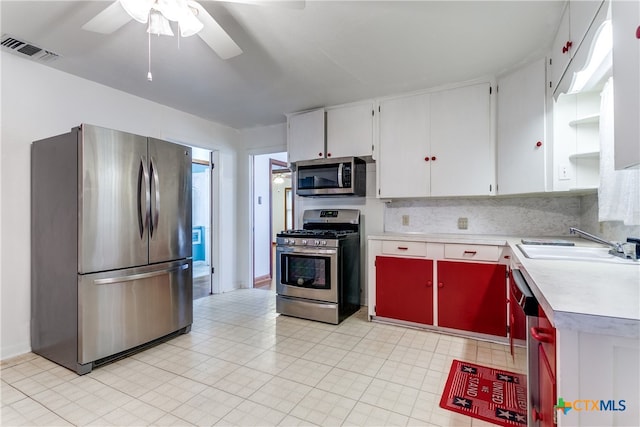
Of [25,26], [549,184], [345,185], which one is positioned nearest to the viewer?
[25,26]

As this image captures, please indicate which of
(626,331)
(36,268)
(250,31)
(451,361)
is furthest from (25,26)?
(451,361)

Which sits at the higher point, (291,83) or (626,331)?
(291,83)

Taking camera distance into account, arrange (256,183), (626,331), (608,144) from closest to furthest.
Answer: (626,331) < (608,144) < (256,183)

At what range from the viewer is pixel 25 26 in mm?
1986

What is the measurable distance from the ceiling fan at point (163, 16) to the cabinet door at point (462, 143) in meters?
1.91

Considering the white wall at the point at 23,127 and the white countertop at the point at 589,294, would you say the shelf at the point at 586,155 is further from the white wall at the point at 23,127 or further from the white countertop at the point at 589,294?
the white wall at the point at 23,127

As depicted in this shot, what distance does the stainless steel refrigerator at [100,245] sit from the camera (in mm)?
2102

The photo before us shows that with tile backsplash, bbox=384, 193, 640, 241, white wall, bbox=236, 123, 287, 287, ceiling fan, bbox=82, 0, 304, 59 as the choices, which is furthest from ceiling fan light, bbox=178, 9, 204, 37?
white wall, bbox=236, 123, 287, 287

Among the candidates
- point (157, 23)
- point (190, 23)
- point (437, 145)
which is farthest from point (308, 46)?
point (437, 145)

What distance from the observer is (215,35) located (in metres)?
1.70

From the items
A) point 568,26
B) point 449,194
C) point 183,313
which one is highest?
point 568,26

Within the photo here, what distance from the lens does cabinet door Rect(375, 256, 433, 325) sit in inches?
110

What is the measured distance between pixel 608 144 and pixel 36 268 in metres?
3.94

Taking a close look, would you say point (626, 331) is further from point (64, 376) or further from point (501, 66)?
point (64, 376)
